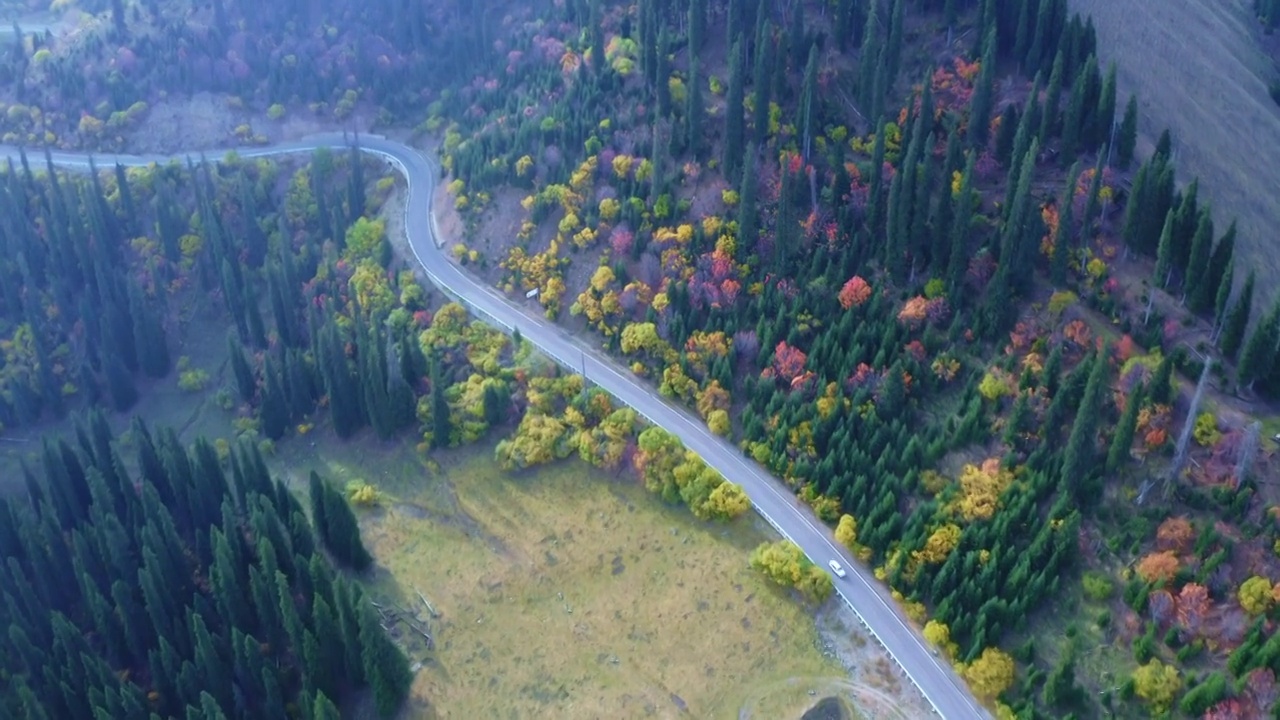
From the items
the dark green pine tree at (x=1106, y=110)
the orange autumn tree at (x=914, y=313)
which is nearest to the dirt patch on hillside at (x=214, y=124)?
the orange autumn tree at (x=914, y=313)

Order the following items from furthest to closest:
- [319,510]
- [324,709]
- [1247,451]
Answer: [319,510]
[324,709]
[1247,451]

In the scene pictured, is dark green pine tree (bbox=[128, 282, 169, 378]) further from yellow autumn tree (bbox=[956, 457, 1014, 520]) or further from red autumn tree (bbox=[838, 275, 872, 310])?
yellow autumn tree (bbox=[956, 457, 1014, 520])

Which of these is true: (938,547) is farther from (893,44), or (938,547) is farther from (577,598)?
(893,44)

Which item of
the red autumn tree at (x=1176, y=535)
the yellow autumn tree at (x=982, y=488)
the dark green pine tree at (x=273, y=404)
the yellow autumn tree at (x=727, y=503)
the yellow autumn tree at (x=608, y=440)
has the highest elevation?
the red autumn tree at (x=1176, y=535)

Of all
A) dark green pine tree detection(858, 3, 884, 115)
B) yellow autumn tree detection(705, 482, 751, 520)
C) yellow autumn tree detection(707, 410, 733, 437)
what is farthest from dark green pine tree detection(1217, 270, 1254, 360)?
yellow autumn tree detection(707, 410, 733, 437)

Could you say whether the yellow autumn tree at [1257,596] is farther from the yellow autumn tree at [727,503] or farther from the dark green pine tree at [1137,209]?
the yellow autumn tree at [727,503]

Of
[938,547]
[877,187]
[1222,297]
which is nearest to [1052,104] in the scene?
[877,187]
